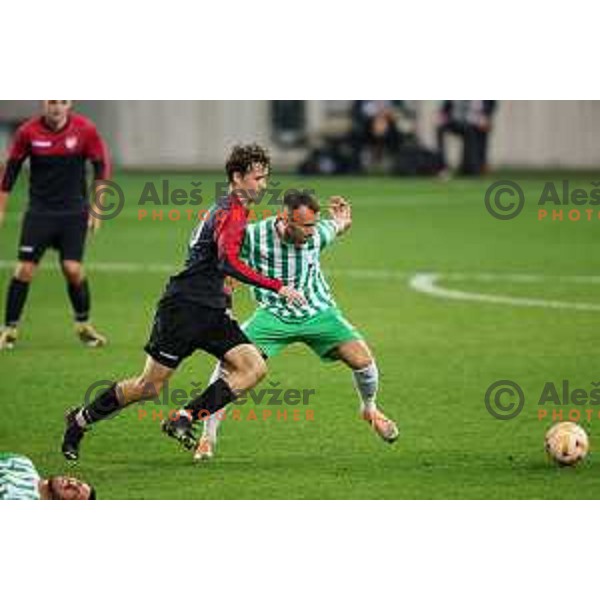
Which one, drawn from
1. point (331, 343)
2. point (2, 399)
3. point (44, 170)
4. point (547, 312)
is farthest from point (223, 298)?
point (547, 312)

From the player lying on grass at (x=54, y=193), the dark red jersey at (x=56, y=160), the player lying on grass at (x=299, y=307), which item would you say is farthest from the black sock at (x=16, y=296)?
the player lying on grass at (x=299, y=307)

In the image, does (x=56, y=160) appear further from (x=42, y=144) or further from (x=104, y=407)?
(x=104, y=407)

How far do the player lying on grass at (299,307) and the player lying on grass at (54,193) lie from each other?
172 inches

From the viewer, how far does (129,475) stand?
1046cm

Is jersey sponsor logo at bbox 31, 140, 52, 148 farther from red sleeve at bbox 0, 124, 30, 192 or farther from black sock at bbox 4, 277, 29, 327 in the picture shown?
black sock at bbox 4, 277, 29, 327

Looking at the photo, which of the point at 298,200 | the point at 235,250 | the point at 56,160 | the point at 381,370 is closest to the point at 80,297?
the point at 56,160

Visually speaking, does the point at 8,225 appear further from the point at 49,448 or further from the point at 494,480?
the point at 494,480

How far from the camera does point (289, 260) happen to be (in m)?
10.8

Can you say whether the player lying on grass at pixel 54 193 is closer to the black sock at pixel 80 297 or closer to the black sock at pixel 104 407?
the black sock at pixel 80 297

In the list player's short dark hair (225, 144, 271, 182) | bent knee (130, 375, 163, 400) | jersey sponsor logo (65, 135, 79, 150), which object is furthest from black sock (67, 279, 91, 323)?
player's short dark hair (225, 144, 271, 182)

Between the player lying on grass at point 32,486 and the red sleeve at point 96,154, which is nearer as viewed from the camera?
the player lying on grass at point 32,486

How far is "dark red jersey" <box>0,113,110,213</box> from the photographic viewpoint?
49.1 ft

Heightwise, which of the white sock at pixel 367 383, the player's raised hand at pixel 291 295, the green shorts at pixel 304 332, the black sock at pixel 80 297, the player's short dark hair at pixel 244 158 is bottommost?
the black sock at pixel 80 297

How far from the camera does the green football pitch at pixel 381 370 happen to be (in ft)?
34.1
